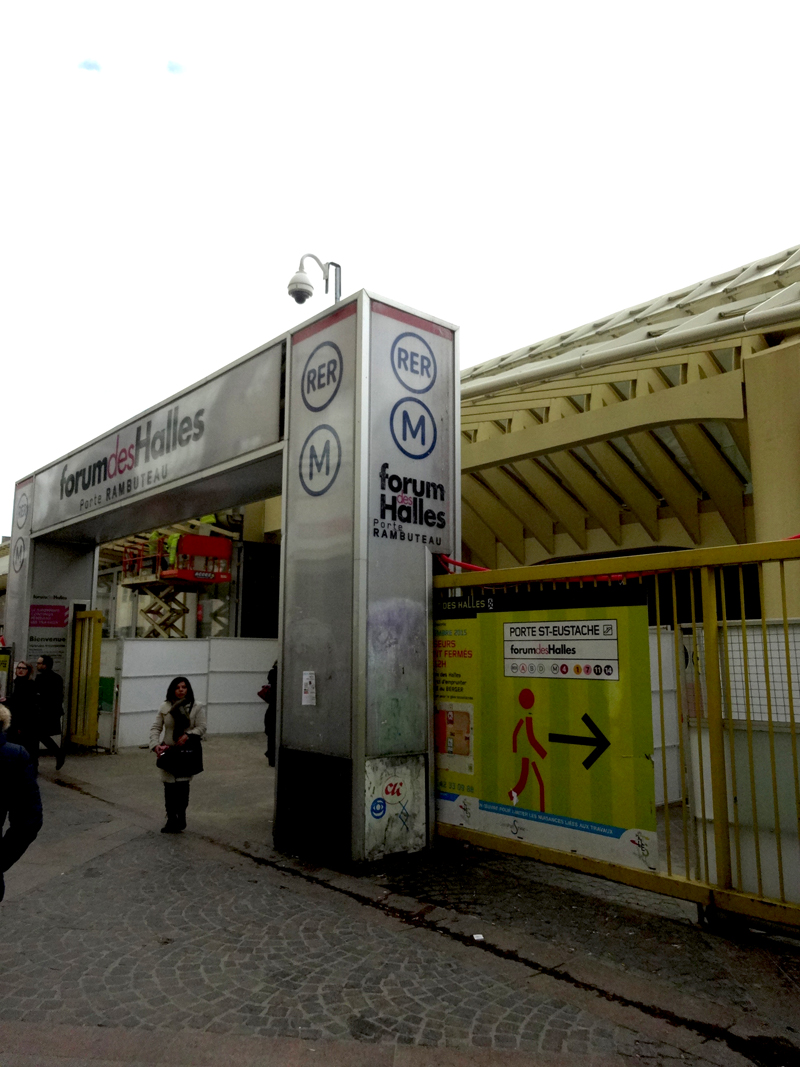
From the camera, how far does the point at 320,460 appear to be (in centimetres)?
686

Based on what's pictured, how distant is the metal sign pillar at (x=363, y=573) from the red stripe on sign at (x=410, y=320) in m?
0.01

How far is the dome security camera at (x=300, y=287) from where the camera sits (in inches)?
319

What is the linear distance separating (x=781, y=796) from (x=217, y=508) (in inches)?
309

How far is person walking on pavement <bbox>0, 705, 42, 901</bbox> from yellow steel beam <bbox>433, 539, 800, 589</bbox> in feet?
12.2

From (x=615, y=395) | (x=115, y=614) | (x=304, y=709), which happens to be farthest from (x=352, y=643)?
(x=115, y=614)

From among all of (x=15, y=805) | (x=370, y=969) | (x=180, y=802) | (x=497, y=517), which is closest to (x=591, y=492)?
(x=497, y=517)

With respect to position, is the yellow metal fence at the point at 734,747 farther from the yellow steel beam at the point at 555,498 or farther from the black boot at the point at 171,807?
→ the yellow steel beam at the point at 555,498

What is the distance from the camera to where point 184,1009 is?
3.58m

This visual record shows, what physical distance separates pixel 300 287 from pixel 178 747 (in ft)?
16.3

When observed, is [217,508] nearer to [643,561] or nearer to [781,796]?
[643,561]

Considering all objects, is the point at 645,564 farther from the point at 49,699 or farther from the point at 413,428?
the point at 49,699

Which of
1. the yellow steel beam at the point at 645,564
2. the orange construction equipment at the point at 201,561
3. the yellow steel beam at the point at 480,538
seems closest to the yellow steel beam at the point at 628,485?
the yellow steel beam at the point at 480,538

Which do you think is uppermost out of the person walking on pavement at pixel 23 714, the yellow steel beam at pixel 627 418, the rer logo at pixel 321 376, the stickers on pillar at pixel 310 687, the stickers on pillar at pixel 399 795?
the yellow steel beam at pixel 627 418

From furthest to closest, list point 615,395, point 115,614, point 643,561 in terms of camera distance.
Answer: point 115,614, point 615,395, point 643,561
